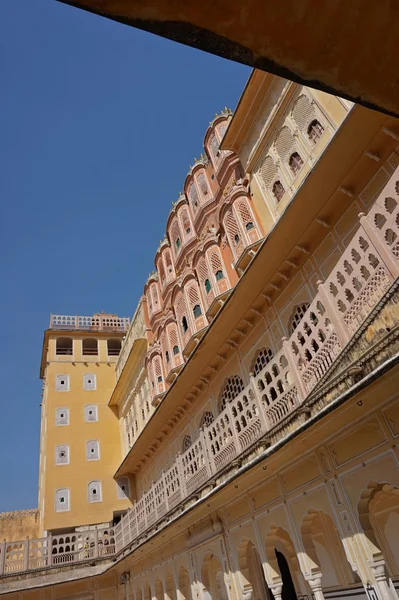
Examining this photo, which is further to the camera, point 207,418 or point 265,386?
point 207,418

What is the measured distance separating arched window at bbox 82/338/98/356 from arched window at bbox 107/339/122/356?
0.88m

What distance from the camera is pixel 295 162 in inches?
422

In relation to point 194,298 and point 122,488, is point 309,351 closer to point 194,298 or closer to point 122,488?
point 194,298

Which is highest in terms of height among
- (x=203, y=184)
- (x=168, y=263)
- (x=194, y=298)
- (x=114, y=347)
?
(x=114, y=347)

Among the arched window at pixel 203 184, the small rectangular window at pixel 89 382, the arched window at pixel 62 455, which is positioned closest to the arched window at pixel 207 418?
the arched window at pixel 203 184

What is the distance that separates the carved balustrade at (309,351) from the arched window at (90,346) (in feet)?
56.3

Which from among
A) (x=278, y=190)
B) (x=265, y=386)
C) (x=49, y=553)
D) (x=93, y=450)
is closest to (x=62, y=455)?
(x=93, y=450)

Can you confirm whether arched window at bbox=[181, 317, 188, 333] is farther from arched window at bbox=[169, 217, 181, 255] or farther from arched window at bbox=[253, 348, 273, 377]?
arched window at bbox=[253, 348, 273, 377]

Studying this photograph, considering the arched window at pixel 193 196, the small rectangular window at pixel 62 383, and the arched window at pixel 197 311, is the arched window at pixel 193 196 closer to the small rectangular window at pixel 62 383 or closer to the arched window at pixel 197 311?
the arched window at pixel 197 311

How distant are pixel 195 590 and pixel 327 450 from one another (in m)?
7.07

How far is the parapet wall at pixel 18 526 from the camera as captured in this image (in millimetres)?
25359

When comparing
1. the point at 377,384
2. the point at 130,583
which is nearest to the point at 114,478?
the point at 130,583

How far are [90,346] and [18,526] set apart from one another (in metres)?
11.6

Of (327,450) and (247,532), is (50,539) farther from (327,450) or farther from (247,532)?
(327,450)
